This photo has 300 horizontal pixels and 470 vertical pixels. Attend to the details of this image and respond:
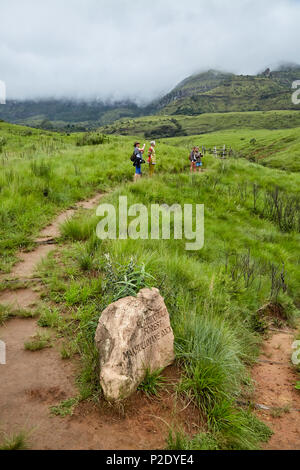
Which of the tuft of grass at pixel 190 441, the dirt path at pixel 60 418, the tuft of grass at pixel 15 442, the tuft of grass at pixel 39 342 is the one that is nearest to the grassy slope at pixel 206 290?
the tuft of grass at pixel 190 441

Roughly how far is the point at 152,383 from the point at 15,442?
148 centimetres

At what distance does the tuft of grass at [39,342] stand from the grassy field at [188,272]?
0.76ft

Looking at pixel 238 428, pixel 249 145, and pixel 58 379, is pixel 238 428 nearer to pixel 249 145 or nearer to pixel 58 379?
pixel 58 379

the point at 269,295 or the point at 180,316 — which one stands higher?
the point at 180,316

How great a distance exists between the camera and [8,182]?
369 inches

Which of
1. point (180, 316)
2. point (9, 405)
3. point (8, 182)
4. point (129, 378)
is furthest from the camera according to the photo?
point (8, 182)

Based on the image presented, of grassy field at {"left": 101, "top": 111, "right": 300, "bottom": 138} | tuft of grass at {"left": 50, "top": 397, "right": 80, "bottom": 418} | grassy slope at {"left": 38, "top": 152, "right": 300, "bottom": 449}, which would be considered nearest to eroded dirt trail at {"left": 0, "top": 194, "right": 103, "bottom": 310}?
grassy slope at {"left": 38, "top": 152, "right": 300, "bottom": 449}

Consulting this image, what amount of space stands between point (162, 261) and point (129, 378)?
9.47 ft

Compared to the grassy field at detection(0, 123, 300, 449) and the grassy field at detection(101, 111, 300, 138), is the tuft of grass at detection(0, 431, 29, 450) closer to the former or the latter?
the grassy field at detection(0, 123, 300, 449)

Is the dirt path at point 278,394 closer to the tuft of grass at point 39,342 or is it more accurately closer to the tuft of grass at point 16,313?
the tuft of grass at point 39,342

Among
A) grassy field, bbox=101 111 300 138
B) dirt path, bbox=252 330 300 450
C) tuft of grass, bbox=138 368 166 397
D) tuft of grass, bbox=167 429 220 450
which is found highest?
grassy field, bbox=101 111 300 138

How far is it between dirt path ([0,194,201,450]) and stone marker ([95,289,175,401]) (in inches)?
8.0

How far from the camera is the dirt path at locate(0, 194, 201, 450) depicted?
104 inches
